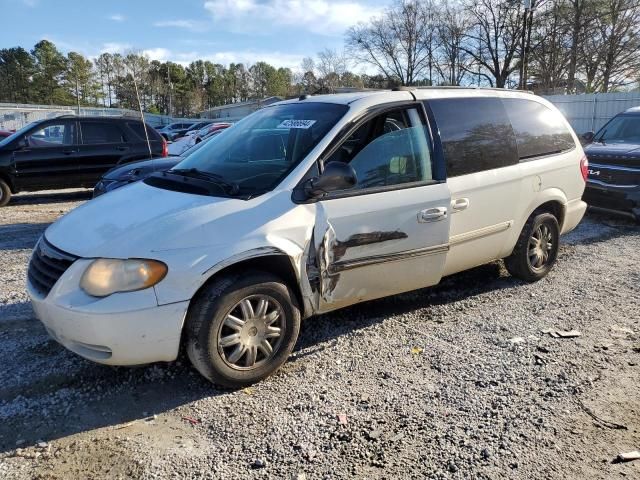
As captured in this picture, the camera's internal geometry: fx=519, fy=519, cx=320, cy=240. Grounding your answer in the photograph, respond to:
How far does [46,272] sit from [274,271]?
141cm

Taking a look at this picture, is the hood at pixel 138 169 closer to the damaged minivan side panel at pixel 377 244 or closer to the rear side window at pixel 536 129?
the damaged minivan side panel at pixel 377 244

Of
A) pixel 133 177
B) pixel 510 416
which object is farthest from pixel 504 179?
pixel 133 177

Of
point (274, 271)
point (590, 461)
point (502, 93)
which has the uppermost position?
point (502, 93)

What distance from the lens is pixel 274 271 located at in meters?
3.44

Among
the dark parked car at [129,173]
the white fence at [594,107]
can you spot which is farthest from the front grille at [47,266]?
the white fence at [594,107]

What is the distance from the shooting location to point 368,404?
3.16 meters

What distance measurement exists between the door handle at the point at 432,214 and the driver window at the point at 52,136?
9.47 meters

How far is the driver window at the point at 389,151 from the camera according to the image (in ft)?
12.5

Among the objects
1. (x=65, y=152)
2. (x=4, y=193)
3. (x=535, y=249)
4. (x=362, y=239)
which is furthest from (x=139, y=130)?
(x=362, y=239)

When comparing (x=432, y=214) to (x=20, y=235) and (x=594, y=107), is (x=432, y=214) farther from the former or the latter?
(x=594, y=107)

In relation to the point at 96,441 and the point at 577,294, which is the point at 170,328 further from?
the point at 577,294

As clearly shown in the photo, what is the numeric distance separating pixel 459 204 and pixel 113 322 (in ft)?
8.97

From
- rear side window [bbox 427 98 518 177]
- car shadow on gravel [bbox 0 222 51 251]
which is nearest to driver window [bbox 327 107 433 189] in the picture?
rear side window [bbox 427 98 518 177]

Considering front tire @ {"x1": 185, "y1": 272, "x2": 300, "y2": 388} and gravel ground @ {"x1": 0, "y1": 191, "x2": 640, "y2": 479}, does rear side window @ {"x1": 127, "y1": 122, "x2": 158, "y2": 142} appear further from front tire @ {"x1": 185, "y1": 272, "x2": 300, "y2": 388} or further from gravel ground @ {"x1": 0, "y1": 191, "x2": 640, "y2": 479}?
front tire @ {"x1": 185, "y1": 272, "x2": 300, "y2": 388}
